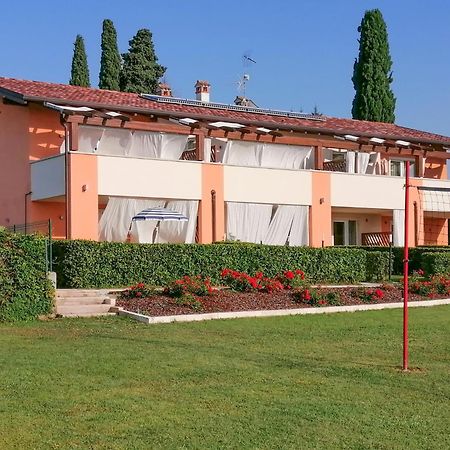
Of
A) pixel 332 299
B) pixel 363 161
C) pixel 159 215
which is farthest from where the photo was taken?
pixel 363 161

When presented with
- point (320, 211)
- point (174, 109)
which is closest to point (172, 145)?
point (174, 109)

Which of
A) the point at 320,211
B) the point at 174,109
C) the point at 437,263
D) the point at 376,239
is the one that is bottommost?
the point at 437,263

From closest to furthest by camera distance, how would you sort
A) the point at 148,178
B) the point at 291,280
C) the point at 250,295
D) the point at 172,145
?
the point at 250,295 → the point at 291,280 → the point at 148,178 → the point at 172,145

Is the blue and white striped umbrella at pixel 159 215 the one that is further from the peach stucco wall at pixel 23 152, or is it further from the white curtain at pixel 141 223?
the peach stucco wall at pixel 23 152

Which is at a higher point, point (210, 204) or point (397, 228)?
point (210, 204)

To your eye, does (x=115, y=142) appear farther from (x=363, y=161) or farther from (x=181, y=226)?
(x=363, y=161)

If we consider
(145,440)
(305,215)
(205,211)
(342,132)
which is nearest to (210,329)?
(145,440)

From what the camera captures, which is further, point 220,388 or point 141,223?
point 141,223

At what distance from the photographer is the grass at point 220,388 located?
7156mm

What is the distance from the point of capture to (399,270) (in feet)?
90.9

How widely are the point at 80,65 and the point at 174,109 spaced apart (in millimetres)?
26020

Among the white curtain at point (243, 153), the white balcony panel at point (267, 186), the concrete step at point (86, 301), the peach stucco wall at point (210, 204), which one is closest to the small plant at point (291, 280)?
the concrete step at point (86, 301)

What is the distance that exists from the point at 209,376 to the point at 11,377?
7.92 ft

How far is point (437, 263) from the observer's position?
2397cm
